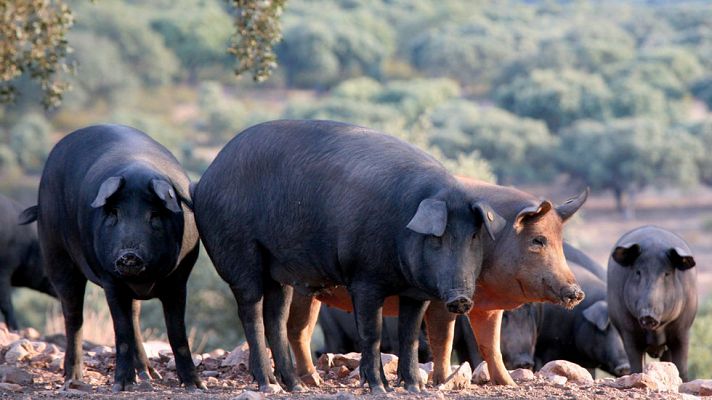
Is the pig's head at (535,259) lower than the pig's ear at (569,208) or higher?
lower

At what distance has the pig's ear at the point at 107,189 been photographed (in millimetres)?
8383

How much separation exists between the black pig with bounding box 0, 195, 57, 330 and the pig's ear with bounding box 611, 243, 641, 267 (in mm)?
7779

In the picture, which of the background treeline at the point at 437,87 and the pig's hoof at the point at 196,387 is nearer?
the pig's hoof at the point at 196,387

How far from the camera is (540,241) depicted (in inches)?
328

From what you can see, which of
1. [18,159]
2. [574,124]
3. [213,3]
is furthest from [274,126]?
[213,3]

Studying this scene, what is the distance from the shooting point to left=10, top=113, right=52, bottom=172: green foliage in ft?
236

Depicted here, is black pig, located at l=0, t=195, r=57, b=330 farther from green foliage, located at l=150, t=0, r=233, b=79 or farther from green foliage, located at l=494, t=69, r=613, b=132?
green foliage, located at l=150, t=0, r=233, b=79

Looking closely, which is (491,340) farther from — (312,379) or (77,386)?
(77,386)

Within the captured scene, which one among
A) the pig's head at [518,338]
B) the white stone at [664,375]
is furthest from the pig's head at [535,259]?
the pig's head at [518,338]

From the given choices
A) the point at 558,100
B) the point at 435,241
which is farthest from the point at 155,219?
the point at 558,100

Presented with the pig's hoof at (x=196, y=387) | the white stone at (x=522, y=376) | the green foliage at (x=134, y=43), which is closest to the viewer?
the pig's hoof at (x=196, y=387)

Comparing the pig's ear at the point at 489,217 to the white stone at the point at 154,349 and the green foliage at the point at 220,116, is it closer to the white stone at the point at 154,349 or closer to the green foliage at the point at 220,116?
the white stone at the point at 154,349

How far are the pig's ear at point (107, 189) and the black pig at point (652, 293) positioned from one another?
5.57m

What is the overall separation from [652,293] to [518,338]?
1.55m
